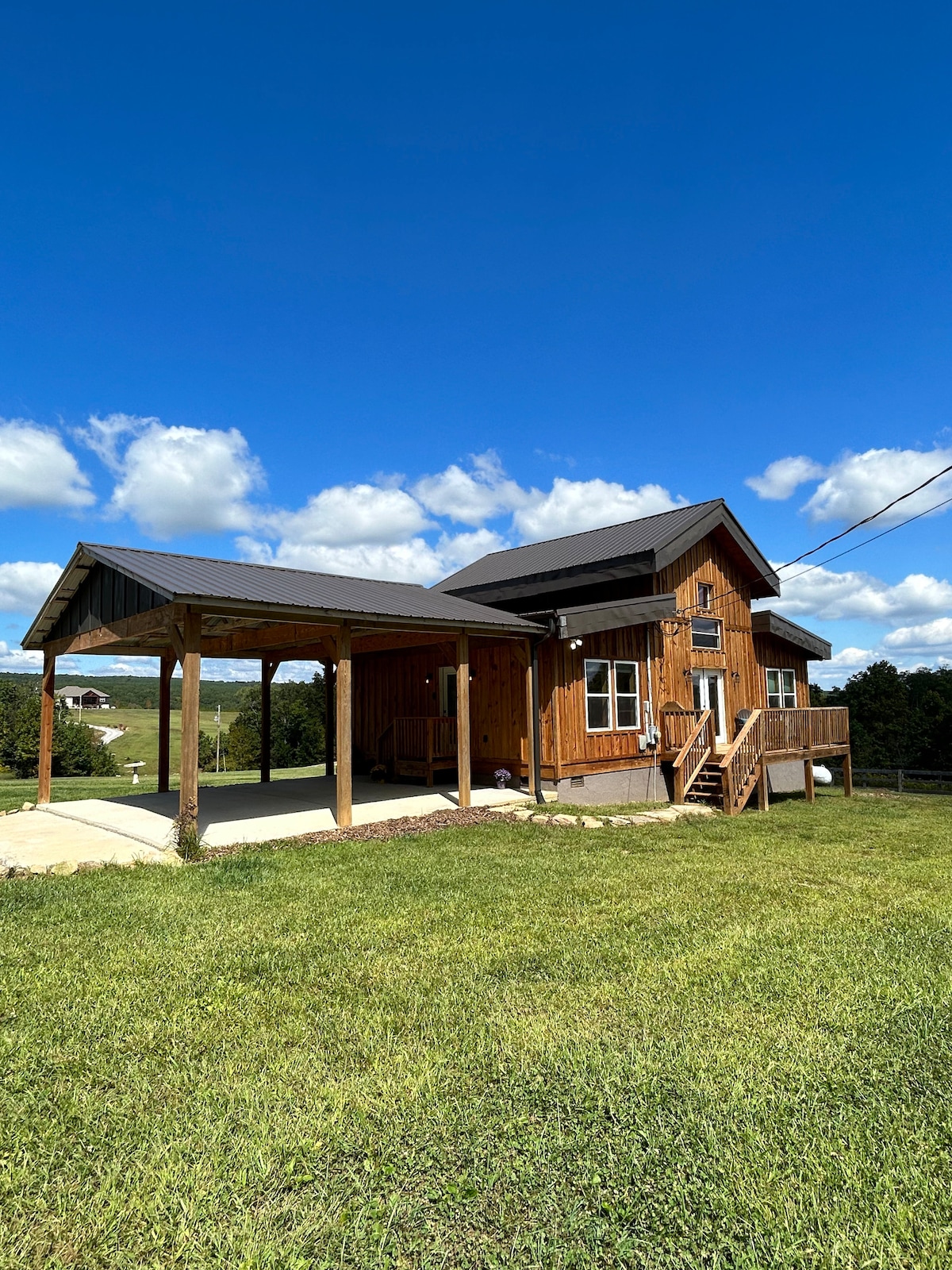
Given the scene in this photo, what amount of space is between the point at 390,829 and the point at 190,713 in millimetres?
3461

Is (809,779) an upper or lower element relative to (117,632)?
lower

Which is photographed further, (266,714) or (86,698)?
(86,698)

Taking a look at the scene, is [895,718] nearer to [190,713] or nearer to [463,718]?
[463,718]

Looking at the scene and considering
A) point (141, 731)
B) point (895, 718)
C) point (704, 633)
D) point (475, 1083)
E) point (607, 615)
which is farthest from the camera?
point (141, 731)

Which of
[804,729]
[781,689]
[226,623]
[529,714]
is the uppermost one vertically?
[226,623]

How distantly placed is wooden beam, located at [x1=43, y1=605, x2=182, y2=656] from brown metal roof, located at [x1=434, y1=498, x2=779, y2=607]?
912 cm

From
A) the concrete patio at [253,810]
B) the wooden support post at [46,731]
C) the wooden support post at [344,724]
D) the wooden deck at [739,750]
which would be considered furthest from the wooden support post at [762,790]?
the wooden support post at [46,731]

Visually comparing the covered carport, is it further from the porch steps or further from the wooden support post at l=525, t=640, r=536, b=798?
the porch steps

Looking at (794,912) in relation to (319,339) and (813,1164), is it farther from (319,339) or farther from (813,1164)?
(319,339)

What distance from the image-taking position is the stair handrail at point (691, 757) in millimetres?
14023

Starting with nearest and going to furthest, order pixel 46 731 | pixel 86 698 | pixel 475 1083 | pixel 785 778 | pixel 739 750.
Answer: pixel 475 1083, pixel 46 731, pixel 739 750, pixel 785 778, pixel 86 698

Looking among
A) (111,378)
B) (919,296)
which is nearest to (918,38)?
(919,296)

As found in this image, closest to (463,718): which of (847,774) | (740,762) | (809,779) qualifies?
(740,762)

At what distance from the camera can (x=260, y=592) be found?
30.9 feet
